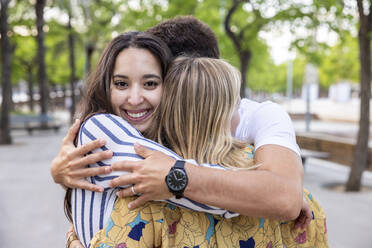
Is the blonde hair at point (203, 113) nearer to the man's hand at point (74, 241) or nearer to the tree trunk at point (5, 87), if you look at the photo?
the man's hand at point (74, 241)

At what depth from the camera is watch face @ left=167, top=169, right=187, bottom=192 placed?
58.7 inches

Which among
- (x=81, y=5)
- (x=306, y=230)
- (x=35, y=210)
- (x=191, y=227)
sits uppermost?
(x=81, y=5)

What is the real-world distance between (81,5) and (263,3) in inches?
458

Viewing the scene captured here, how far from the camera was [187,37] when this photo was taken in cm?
227

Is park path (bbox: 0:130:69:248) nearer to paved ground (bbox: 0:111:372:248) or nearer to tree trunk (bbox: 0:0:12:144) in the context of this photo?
paved ground (bbox: 0:111:372:248)

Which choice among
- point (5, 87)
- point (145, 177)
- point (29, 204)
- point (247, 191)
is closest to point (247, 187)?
point (247, 191)

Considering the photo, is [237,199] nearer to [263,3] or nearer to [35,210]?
[35,210]

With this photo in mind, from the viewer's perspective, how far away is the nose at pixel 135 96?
1.84 metres

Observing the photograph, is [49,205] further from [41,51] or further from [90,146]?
[41,51]

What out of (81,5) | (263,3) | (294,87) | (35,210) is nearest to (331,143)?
(263,3)

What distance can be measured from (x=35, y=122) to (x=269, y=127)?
1939cm

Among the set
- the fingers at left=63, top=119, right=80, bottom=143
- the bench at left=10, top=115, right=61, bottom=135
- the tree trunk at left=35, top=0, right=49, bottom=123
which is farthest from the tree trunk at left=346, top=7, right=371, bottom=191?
the bench at left=10, top=115, right=61, bottom=135

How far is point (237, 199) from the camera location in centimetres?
150

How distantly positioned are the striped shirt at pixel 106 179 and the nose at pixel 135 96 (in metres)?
0.21
